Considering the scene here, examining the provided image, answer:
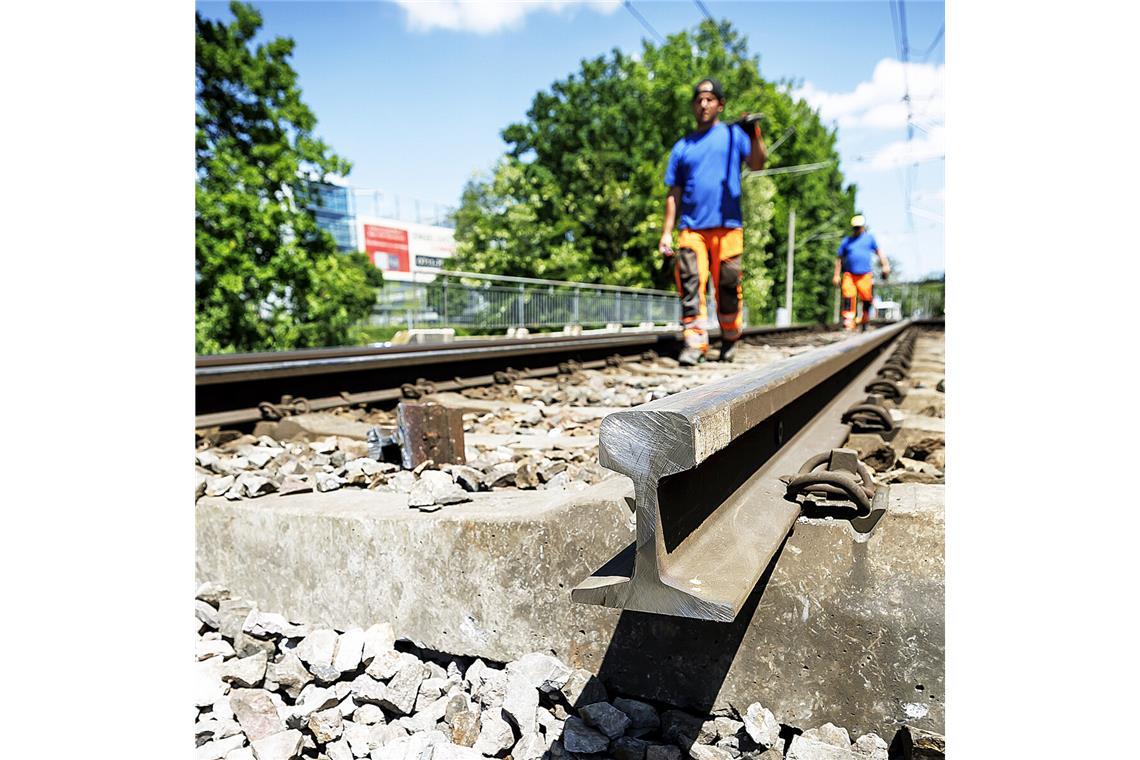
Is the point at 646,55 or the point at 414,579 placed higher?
the point at 646,55

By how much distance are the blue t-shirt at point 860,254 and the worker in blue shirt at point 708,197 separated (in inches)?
370

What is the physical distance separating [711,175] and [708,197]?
199 mm

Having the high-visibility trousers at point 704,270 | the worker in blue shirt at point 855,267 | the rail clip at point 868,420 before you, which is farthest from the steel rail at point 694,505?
the worker in blue shirt at point 855,267

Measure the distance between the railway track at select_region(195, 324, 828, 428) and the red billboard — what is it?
58.4 meters

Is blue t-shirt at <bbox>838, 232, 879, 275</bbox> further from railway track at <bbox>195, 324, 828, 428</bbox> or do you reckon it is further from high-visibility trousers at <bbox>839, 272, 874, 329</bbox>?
railway track at <bbox>195, 324, 828, 428</bbox>

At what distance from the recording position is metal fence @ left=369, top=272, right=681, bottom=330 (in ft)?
64.0

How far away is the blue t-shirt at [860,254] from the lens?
621 inches

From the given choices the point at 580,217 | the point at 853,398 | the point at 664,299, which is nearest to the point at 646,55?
the point at 580,217

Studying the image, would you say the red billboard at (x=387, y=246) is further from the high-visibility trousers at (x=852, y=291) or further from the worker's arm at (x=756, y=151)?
the worker's arm at (x=756, y=151)

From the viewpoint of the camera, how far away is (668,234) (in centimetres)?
729

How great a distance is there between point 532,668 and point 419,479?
0.95 meters

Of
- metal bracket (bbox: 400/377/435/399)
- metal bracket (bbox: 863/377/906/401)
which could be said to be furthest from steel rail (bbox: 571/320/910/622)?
metal bracket (bbox: 400/377/435/399)

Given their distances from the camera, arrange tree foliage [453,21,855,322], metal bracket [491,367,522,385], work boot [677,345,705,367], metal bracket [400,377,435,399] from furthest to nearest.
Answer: tree foliage [453,21,855,322] → work boot [677,345,705,367] → metal bracket [491,367,522,385] → metal bracket [400,377,435,399]
